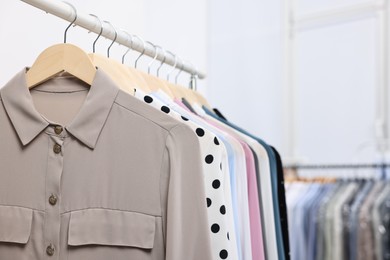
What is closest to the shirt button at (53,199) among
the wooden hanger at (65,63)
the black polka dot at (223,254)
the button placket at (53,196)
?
the button placket at (53,196)

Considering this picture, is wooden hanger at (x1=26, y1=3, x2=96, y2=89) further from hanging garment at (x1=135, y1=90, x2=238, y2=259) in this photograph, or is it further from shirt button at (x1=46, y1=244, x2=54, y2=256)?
shirt button at (x1=46, y1=244, x2=54, y2=256)

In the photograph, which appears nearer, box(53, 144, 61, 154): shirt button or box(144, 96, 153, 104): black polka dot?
box(53, 144, 61, 154): shirt button

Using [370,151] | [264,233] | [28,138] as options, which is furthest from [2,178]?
[370,151]

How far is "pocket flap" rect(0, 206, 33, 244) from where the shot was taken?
38.8 inches

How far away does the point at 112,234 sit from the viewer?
39.5 inches

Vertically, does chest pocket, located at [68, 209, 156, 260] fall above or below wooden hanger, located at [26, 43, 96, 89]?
below

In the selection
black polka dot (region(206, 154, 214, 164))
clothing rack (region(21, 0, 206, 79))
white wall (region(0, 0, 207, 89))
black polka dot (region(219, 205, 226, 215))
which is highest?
white wall (region(0, 0, 207, 89))

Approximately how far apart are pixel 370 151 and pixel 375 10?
0.85 meters

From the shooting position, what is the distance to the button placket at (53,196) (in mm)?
982

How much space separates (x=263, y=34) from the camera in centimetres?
355

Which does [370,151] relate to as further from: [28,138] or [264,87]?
[28,138]

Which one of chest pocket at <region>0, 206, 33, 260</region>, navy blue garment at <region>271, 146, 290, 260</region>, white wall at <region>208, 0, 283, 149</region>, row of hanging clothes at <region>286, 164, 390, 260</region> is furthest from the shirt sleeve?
white wall at <region>208, 0, 283, 149</region>

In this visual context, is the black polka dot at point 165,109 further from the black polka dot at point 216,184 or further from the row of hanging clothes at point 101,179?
the black polka dot at point 216,184

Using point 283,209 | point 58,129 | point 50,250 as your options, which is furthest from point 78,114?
point 283,209
